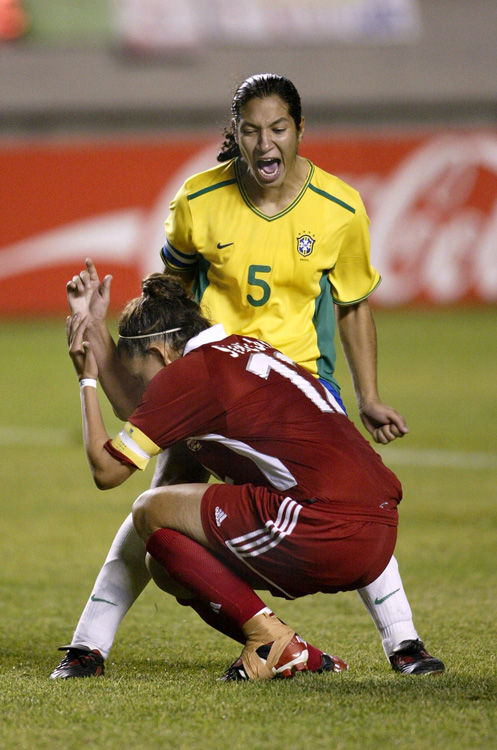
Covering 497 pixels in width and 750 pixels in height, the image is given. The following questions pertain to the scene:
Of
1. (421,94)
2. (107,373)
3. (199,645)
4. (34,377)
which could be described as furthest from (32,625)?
(421,94)

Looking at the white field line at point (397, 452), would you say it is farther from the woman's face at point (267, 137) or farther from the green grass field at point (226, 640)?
the woman's face at point (267, 137)

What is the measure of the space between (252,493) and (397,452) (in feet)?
17.2

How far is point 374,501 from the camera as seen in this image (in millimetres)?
3486

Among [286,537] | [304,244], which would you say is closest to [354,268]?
[304,244]

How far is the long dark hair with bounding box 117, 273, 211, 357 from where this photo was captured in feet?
11.6

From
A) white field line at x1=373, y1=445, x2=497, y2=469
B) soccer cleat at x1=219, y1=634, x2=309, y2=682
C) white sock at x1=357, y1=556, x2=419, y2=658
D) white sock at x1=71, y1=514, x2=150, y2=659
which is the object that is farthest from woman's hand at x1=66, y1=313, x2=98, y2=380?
white field line at x1=373, y1=445, x2=497, y2=469

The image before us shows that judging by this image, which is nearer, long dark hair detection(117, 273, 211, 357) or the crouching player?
the crouching player

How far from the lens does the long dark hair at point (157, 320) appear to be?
11.6 feet

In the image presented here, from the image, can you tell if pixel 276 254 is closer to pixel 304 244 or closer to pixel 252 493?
pixel 304 244

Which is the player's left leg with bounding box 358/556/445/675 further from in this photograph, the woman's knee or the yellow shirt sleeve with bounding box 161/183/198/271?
the yellow shirt sleeve with bounding box 161/183/198/271

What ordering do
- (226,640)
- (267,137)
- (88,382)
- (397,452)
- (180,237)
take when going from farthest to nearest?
(397,452), (226,640), (180,237), (267,137), (88,382)

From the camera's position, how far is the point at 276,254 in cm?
384

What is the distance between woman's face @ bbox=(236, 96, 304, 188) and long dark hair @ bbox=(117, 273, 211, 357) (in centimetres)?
50

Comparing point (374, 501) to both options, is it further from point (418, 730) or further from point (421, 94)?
point (421, 94)
